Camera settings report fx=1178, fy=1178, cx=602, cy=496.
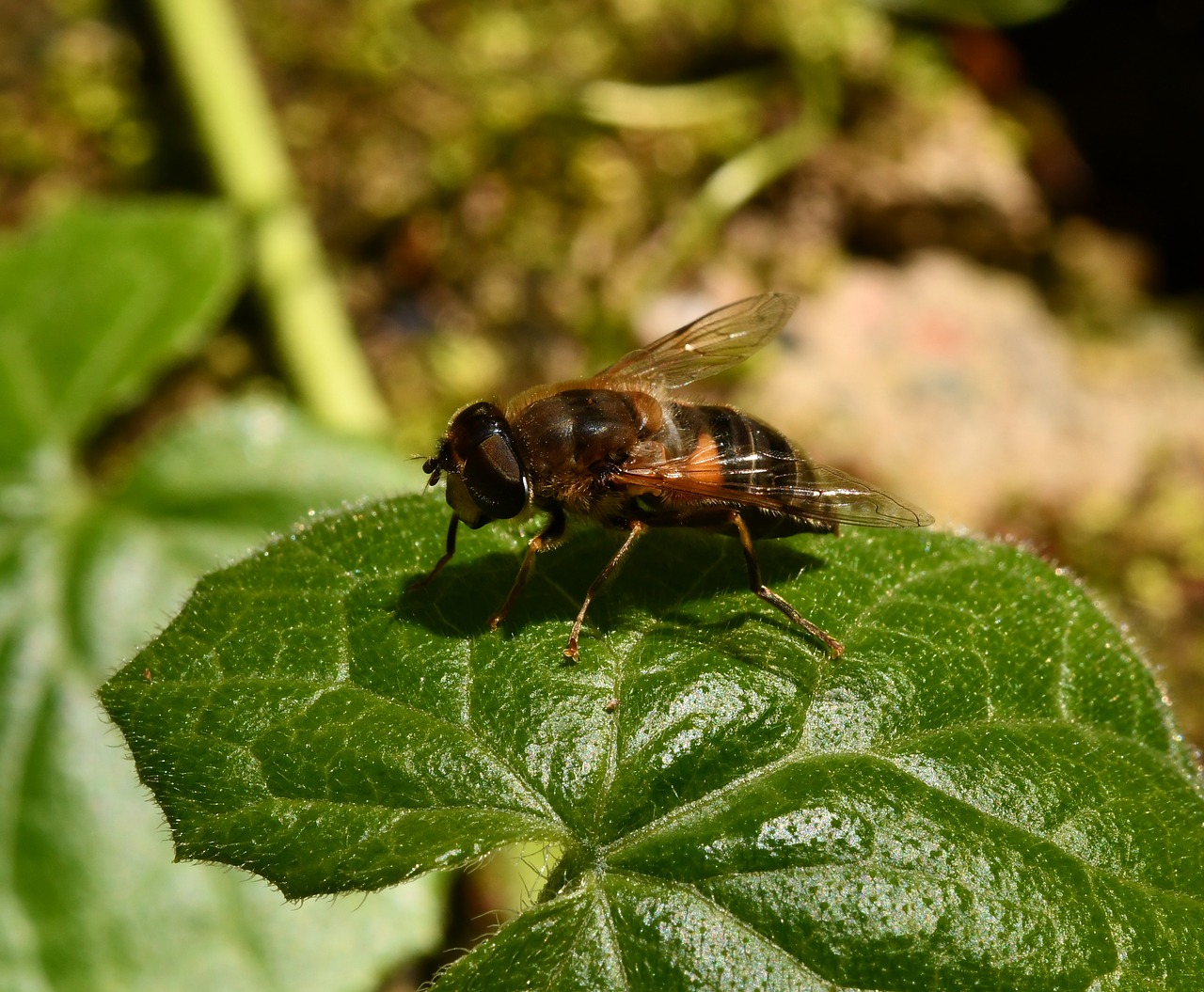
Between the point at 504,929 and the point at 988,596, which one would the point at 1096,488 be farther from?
the point at 504,929

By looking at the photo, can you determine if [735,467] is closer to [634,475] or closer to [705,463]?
[705,463]

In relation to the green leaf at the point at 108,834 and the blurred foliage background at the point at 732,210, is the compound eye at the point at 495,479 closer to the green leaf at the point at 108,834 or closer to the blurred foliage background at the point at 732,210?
the green leaf at the point at 108,834

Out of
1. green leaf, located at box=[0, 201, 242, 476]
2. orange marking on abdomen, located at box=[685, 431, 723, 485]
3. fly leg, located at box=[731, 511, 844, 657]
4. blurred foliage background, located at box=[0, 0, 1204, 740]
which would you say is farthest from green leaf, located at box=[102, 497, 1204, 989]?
blurred foliage background, located at box=[0, 0, 1204, 740]

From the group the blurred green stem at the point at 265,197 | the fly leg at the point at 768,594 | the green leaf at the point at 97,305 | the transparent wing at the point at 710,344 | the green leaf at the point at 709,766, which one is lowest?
the green leaf at the point at 709,766

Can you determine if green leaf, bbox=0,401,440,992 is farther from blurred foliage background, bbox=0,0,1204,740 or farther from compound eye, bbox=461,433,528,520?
compound eye, bbox=461,433,528,520

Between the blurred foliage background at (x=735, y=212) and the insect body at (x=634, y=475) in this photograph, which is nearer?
the insect body at (x=634, y=475)

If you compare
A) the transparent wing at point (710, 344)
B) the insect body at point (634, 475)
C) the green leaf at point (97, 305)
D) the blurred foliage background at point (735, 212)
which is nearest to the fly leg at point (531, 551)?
the insect body at point (634, 475)

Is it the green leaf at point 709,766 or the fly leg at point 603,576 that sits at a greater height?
the fly leg at point 603,576

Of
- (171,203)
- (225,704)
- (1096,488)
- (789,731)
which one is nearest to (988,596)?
(789,731)
